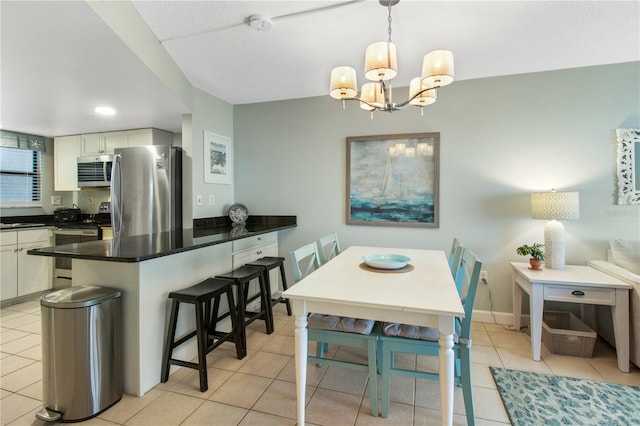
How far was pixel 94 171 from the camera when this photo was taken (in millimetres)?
3773

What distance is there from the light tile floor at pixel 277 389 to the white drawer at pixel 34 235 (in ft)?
4.05

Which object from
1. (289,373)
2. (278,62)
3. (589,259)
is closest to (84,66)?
(278,62)

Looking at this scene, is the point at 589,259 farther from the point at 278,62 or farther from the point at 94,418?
the point at 94,418

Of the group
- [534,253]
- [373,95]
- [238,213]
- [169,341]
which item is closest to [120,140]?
[238,213]

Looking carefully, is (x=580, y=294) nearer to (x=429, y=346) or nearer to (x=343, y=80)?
(x=429, y=346)

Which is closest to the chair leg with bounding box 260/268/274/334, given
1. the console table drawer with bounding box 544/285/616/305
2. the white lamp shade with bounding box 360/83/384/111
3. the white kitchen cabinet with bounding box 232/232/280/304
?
the white kitchen cabinet with bounding box 232/232/280/304

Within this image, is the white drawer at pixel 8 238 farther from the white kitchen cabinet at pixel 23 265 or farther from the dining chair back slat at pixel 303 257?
the dining chair back slat at pixel 303 257

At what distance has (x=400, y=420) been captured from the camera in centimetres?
165

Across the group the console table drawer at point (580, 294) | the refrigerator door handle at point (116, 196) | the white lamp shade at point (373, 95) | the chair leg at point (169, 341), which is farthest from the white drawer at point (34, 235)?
the console table drawer at point (580, 294)

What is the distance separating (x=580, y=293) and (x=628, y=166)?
4.08ft

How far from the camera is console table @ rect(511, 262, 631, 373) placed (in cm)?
212

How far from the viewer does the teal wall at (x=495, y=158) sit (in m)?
2.64

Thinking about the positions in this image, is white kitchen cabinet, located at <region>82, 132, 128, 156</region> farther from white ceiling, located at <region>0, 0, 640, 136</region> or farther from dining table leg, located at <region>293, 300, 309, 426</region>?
dining table leg, located at <region>293, 300, 309, 426</region>

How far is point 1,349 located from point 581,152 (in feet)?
16.5
